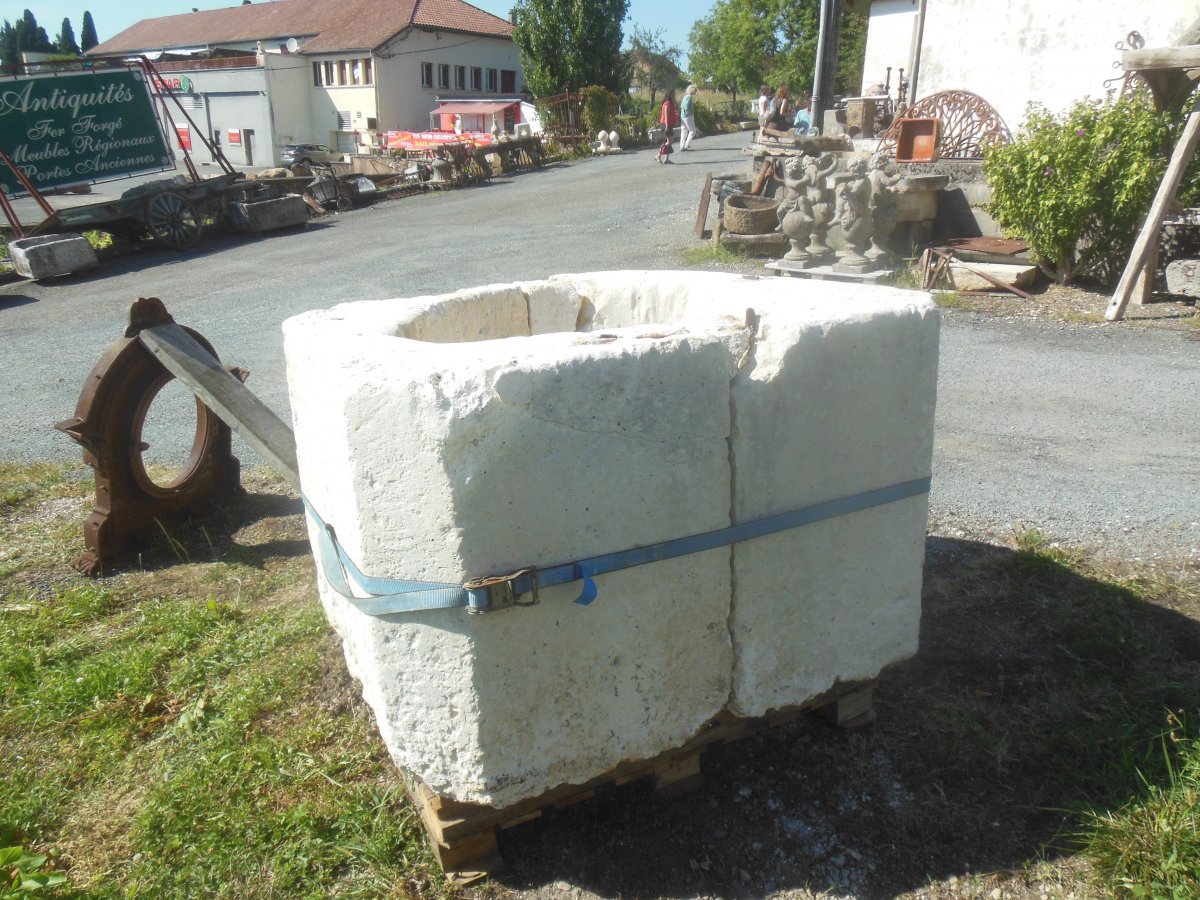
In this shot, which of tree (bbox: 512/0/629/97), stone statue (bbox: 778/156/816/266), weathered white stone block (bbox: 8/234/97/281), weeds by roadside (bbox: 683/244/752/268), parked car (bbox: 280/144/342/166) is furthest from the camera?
tree (bbox: 512/0/629/97)

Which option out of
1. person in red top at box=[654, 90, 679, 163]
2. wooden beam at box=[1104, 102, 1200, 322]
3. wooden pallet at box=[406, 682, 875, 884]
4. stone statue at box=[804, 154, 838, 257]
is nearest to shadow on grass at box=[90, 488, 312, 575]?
wooden pallet at box=[406, 682, 875, 884]

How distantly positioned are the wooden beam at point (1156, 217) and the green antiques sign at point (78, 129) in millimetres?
13273

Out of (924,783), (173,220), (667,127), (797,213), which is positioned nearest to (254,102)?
(667,127)

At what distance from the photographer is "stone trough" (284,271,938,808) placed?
201cm

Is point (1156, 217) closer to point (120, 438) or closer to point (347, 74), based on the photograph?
point (120, 438)

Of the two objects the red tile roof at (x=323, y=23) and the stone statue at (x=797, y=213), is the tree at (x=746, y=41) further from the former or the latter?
the stone statue at (x=797, y=213)

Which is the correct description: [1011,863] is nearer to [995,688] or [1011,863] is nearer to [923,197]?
[995,688]

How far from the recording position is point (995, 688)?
2.93 metres

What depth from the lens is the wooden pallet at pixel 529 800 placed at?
7.36 feet

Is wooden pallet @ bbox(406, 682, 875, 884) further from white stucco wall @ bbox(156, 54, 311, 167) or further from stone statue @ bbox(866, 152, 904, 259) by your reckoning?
white stucco wall @ bbox(156, 54, 311, 167)

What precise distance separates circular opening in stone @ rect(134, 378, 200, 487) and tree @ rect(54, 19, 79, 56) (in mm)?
64838

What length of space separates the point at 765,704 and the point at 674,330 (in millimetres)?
1088

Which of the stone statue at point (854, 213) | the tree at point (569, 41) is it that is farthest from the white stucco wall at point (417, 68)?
the stone statue at point (854, 213)

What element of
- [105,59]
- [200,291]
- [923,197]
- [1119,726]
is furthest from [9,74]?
[1119,726]
